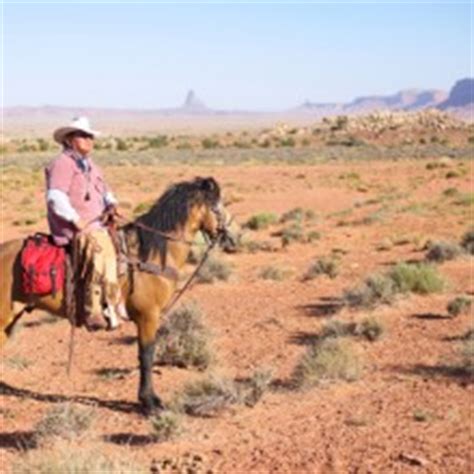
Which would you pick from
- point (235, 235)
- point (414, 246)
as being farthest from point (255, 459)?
point (414, 246)

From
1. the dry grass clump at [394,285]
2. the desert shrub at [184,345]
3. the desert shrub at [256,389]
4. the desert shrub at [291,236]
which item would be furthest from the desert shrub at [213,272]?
the desert shrub at [256,389]

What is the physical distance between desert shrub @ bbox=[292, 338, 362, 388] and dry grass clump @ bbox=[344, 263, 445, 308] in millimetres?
3604

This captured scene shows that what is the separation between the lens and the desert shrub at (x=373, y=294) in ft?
46.1

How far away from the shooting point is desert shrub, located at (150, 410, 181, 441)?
8273mm

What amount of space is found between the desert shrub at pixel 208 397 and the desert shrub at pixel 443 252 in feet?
33.6

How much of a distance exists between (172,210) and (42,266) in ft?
5.07

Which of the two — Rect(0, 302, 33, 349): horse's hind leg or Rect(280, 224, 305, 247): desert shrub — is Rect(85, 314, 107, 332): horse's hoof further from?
Rect(280, 224, 305, 247): desert shrub

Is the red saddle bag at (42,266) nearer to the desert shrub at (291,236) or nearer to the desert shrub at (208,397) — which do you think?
the desert shrub at (208,397)

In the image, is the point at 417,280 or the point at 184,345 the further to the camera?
the point at 417,280

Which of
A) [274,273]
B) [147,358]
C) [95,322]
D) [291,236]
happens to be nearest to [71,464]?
[95,322]

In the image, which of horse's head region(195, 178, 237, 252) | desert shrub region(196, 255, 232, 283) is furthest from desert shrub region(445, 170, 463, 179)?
horse's head region(195, 178, 237, 252)

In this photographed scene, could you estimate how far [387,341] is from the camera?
39.7 ft

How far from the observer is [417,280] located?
49.1 feet

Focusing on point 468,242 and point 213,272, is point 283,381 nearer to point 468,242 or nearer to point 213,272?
point 213,272
